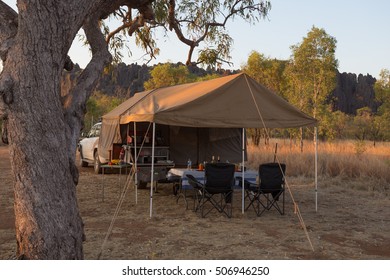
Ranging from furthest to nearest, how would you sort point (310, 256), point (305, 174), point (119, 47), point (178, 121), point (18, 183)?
point (305, 174) → point (119, 47) → point (178, 121) → point (310, 256) → point (18, 183)

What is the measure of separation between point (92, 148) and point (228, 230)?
8.44 meters

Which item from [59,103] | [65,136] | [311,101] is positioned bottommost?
[65,136]

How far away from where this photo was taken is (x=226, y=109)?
7.91m

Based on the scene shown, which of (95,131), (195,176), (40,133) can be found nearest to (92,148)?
(95,131)

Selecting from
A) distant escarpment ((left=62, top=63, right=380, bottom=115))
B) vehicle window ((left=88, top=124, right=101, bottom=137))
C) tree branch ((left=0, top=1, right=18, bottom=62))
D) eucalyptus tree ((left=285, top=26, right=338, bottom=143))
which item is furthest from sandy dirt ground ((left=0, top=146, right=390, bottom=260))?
distant escarpment ((left=62, top=63, right=380, bottom=115))

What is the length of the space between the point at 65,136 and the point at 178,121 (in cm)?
329

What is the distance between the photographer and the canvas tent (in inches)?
296

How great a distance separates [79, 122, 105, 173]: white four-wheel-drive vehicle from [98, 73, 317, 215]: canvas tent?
5.28 meters

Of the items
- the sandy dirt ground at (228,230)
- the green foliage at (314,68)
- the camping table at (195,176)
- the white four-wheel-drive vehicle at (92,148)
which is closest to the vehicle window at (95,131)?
the white four-wheel-drive vehicle at (92,148)

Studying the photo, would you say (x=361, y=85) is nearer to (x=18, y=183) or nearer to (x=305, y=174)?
(x=305, y=174)

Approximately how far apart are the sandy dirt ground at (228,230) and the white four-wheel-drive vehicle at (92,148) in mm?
3779

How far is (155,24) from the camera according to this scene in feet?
30.1

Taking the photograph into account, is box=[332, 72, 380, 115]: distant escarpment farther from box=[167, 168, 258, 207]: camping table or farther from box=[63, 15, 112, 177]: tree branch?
box=[63, 15, 112, 177]: tree branch
